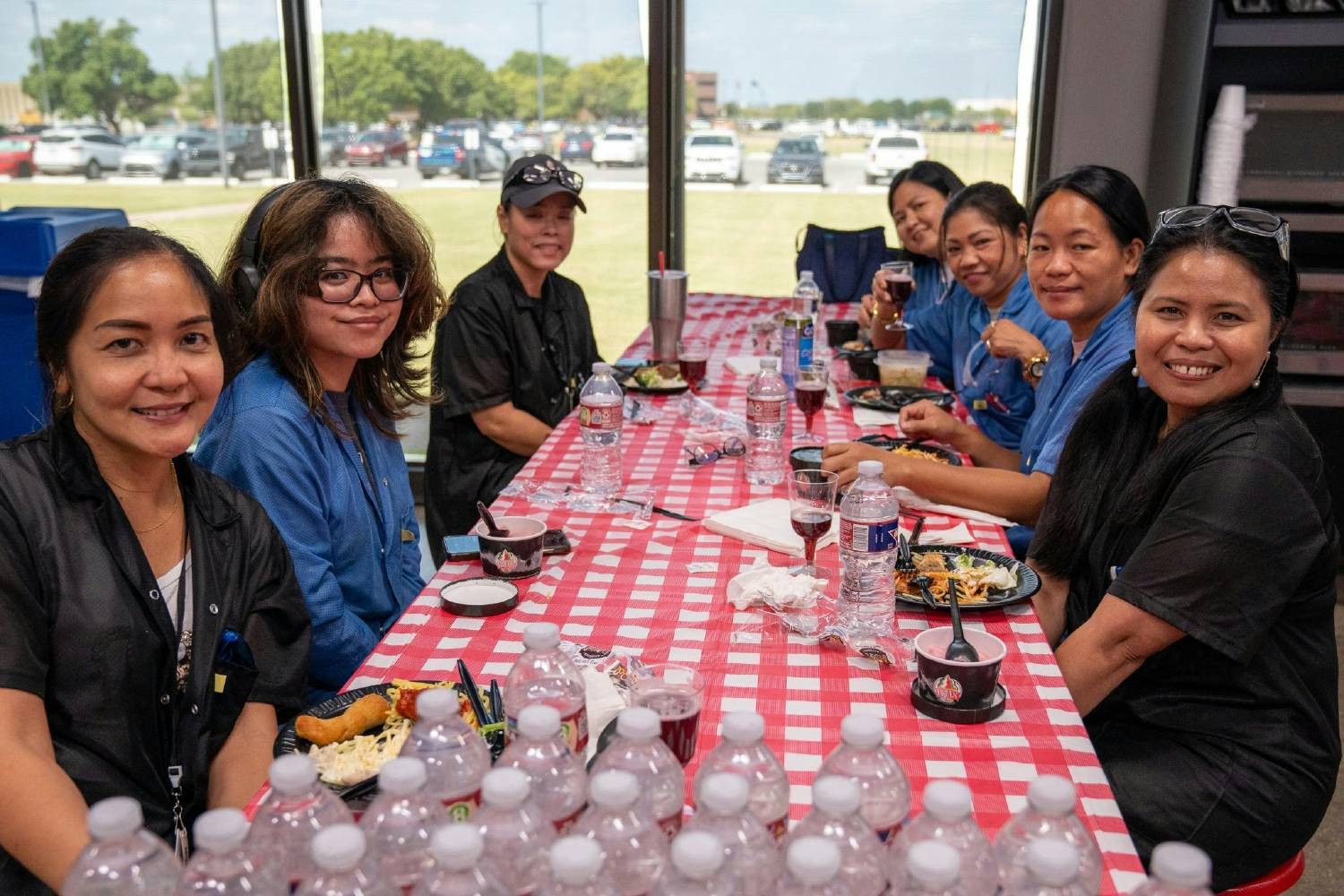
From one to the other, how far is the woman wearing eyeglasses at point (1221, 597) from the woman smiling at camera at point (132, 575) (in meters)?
1.23

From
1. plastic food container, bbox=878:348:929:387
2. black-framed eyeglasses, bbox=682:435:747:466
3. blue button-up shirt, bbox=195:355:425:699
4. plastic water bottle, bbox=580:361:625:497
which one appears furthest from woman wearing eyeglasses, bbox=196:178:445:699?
plastic food container, bbox=878:348:929:387

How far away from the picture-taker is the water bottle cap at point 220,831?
83 centimetres

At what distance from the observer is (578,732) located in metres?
1.23

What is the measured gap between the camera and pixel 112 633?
4.78ft

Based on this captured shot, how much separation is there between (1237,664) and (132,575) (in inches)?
63.0

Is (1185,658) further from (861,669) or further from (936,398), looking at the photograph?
(936,398)

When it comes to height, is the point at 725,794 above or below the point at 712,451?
above

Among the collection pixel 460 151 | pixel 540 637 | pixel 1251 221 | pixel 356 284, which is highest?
pixel 460 151

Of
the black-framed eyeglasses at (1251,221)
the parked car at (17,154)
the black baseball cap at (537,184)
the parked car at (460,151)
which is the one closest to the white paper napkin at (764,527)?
the black-framed eyeglasses at (1251,221)

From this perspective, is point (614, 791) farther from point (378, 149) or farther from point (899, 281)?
point (378, 149)

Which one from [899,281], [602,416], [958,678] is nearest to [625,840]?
[958,678]

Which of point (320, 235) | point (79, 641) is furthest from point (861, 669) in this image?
point (320, 235)

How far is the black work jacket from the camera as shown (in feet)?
4.60

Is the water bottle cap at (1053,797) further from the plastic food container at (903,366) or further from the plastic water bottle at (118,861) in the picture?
the plastic food container at (903,366)
